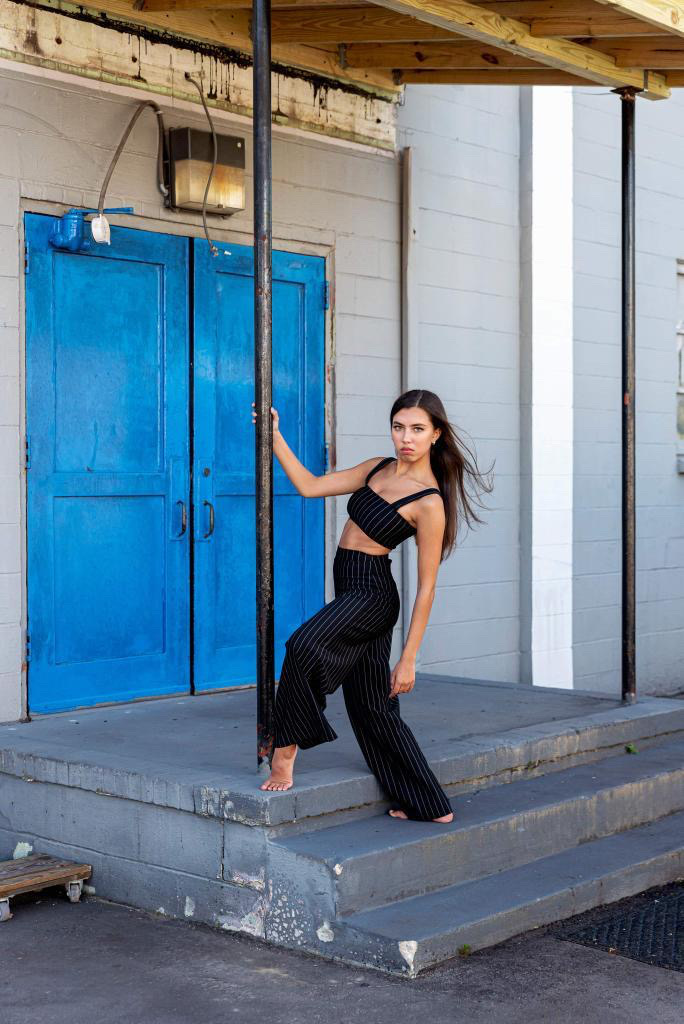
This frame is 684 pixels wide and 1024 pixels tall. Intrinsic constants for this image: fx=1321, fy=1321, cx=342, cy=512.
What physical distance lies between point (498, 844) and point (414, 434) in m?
1.62

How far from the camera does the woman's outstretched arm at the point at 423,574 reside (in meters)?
4.79

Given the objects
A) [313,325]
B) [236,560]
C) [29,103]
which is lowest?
[236,560]

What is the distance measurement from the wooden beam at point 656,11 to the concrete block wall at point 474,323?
101 inches

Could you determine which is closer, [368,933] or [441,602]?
[368,933]

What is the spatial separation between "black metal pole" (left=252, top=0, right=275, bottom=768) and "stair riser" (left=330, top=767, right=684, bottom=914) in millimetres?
692

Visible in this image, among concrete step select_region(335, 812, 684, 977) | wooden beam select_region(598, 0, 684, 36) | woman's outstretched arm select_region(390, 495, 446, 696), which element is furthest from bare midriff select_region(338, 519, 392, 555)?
wooden beam select_region(598, 0, 684, 36)

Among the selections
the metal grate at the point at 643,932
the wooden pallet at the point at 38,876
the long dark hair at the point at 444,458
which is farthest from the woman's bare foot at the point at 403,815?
the wooden pallet at the point at 38,876

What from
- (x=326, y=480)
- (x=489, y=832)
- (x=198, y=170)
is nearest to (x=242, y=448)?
(x=198, y=170)

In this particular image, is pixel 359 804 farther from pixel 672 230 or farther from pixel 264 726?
pixel 672 230

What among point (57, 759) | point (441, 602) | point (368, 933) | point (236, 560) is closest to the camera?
point (368, 933)

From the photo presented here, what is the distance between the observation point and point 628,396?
22.2 feet

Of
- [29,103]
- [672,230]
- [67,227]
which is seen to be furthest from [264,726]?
[672,230]

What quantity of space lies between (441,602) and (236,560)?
5.42 feet

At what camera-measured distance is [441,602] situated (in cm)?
827
